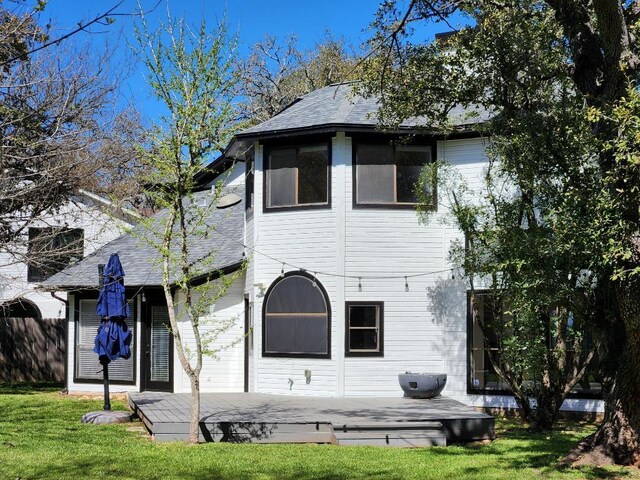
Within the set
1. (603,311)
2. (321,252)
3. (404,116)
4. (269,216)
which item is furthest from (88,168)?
(603,311)

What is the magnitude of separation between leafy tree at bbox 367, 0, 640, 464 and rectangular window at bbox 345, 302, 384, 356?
3.16m

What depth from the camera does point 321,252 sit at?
55.0 feet

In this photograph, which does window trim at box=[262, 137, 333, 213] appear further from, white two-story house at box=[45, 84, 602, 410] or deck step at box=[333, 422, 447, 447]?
deck step at box=[333, 422, 447, 447]

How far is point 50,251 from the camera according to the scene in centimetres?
1819

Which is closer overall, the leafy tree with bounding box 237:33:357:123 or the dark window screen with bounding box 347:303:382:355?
the dark window screen with bounding box 347:303:382:355

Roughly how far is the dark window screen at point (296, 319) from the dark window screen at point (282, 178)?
1.58 meters

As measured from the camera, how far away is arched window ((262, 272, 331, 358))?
16.7 metres

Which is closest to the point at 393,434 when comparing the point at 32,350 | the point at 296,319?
the point at 296,319

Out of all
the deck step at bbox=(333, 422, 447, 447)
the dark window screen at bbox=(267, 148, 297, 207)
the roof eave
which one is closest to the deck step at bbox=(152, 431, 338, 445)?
the deck step at bbox=(333, 422, 447, 447)

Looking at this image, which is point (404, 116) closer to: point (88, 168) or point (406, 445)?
point (406, 445)

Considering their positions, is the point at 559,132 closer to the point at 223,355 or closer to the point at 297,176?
the point at 297,176

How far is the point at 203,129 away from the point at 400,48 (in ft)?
10.8

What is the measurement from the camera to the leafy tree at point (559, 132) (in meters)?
9.40

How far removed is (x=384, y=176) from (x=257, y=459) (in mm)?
7500
